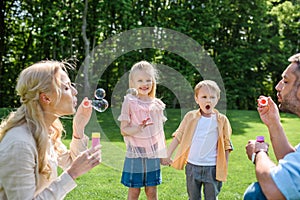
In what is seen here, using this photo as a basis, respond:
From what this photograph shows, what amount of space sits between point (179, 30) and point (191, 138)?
904cm

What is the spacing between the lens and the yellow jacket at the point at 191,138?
362 cm

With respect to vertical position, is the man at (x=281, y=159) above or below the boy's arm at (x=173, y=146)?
above

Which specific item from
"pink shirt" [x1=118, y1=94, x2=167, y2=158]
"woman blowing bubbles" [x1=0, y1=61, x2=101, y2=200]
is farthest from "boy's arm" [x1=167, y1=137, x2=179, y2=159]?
"woman blowing bubbles" [x1=0, y1=61, x2=101, y2=200]

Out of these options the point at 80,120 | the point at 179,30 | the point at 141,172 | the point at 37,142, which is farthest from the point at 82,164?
the point at 179,30

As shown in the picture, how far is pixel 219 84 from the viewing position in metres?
3.92

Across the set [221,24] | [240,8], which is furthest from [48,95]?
[240,8]

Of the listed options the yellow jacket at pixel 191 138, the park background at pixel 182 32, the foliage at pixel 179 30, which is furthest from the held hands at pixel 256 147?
the foliage at pixel 179 30

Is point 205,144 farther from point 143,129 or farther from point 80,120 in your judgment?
point 80,120

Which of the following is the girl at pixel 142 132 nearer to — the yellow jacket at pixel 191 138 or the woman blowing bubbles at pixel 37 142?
the yellow jacket at pixel 191 138

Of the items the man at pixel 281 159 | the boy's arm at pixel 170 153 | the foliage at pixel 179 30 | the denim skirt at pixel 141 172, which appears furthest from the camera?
the foliage at pixel 179 30

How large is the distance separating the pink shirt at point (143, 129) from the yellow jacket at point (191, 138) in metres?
0.20

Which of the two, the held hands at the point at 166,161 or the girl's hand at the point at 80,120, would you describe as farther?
the held hands at the point at 166,161

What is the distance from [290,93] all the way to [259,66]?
704 inches

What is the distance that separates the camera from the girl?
11.9 ft
